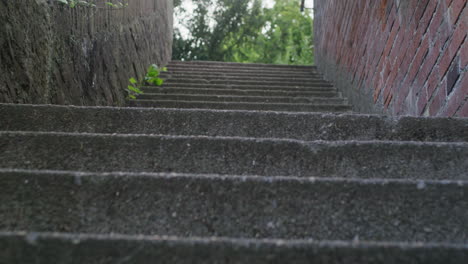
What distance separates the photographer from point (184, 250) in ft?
2.72

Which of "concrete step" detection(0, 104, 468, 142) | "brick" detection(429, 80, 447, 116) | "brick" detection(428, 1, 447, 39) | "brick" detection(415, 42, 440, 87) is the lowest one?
"concrete step" detection(0, 104, 468, 142)

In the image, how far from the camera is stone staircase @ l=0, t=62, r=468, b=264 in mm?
833

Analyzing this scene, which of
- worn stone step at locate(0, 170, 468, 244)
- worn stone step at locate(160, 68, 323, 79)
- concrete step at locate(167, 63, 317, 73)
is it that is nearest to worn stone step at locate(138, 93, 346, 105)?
worn stone step at locate(160, 68, 323, 79)

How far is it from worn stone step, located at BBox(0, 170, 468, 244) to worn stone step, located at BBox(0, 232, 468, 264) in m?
0.18

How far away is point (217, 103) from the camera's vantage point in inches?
124

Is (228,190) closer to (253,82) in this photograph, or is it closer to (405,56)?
(405,56)

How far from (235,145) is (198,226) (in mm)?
393

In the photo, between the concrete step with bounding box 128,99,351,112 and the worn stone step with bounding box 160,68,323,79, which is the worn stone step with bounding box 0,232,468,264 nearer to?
the concrete step with bounding box 128,99,351,112

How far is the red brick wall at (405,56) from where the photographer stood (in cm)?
177

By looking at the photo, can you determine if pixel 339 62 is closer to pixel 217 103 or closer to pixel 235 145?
pixel 217 103

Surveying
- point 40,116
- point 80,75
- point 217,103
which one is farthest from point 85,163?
point 217,103

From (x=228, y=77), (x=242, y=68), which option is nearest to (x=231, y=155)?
(x=228, y=77)

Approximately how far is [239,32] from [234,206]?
13.7 meters

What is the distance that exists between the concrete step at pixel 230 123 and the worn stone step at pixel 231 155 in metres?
0.28
